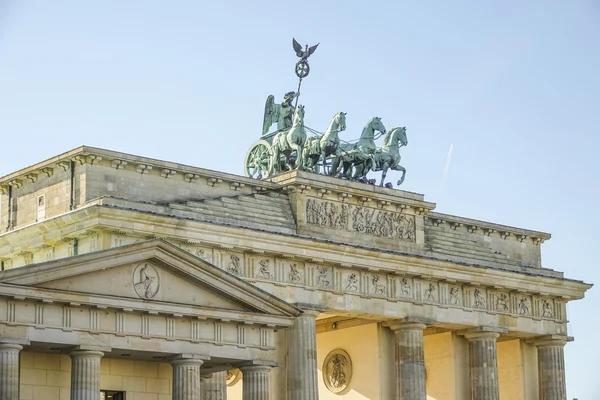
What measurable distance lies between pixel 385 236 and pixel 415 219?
87.3 inches

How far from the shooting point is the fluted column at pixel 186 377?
4134 cm

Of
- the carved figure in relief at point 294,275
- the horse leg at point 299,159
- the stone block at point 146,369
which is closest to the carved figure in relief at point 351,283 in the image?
the carved figure in relief at point 294,275

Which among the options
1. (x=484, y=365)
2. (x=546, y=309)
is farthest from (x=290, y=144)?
(x=546, y=309)

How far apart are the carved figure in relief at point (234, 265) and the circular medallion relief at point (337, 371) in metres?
10.7

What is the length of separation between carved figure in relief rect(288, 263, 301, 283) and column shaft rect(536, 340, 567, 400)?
16284 mm

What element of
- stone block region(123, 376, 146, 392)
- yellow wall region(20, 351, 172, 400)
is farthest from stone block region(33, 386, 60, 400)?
stone block region(123, 376, 146, 392)

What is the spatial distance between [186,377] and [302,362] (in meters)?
19.0

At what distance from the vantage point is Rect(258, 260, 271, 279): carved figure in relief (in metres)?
59.5

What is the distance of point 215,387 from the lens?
5622 cm

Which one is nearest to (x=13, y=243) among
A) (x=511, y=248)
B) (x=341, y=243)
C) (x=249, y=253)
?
(x=249, y=253)

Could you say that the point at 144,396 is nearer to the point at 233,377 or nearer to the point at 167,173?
the point at 167,173

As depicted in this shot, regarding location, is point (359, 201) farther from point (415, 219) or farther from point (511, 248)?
point (511, 248)

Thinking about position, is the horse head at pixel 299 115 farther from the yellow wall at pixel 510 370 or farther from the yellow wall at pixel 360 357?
the yellow wall at pixel 510 370

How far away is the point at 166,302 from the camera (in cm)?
4075
